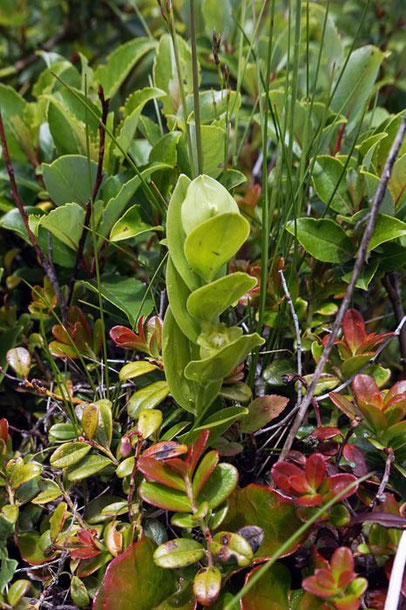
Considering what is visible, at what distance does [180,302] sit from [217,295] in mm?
68

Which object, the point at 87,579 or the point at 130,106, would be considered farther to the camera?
the point at 130,106

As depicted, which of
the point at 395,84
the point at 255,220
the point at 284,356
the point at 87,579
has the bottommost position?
the point at 87,579

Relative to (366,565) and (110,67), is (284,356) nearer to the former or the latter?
(366,565)

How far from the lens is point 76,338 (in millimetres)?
1053

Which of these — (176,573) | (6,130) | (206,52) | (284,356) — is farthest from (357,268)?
(206,52)

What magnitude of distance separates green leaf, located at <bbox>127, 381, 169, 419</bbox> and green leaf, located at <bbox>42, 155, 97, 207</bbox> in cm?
35

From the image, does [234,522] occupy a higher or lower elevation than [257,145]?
lower

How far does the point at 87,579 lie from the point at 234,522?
0.22m

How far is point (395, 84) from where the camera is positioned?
5.37 feet

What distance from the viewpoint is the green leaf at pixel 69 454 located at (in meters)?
0.86

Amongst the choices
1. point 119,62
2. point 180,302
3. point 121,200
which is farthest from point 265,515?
point 119,62

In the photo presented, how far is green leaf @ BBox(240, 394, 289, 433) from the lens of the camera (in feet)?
2.91

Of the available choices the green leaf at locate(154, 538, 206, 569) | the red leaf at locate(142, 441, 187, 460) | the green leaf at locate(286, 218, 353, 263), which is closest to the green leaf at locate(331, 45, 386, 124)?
the green leaf at locate(286, 218, 353, 263)

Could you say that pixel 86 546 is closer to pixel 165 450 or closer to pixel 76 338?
pixel 165 450
